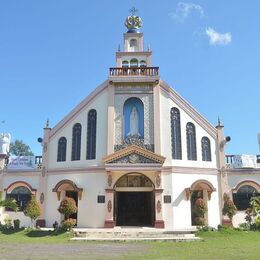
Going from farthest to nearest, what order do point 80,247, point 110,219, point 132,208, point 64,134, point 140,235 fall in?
point 64,134, point 132,208, point 110,219, point 140,235, point 80,247

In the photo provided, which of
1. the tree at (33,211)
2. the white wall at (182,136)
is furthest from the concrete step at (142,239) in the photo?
the white wall at (182,136)

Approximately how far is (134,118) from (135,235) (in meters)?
8.25

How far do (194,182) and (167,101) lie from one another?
233 inches

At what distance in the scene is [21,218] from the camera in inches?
959

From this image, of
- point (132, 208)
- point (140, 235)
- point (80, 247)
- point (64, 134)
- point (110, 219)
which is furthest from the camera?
point (64, 134)

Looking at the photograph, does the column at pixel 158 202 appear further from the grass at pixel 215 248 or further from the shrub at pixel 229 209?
the shrub at pixel 229 209

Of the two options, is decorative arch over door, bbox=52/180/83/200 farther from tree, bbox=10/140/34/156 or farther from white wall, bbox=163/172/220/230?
tree, bbox=10/140/34/156

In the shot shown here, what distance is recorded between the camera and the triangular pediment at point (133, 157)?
22000 mm

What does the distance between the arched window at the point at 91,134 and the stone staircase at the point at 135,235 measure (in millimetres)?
5497

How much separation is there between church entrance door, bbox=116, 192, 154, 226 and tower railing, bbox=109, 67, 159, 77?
8.30m

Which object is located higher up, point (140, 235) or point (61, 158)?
point (61, 158)

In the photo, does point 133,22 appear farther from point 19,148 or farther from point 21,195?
point 19,148

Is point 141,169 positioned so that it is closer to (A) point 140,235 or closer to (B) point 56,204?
(A) point 140,235

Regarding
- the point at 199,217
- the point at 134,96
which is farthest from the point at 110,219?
the point at 134,96
